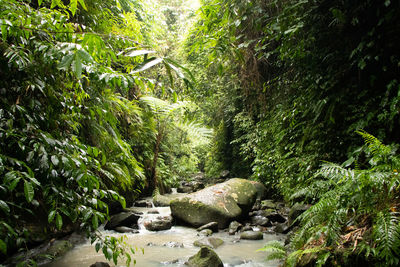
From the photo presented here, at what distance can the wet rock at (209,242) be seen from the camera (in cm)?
343

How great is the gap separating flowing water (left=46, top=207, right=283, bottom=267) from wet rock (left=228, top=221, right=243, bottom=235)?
0.10 meters

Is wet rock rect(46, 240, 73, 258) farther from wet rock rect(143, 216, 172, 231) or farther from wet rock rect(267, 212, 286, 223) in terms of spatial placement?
wet rock rect(267, 212, 286, 223)

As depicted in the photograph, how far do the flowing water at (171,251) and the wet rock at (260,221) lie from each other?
49cm

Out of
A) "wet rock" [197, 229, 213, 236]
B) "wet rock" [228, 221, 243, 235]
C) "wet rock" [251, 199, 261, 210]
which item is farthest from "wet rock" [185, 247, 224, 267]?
"wet rock" [251, 199, 261, 210]

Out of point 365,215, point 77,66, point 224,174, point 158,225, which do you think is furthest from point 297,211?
point 224,174

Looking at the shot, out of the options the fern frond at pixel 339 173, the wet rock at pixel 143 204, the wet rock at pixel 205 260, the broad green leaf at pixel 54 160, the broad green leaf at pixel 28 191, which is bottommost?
the wet rock at pixel 205 260

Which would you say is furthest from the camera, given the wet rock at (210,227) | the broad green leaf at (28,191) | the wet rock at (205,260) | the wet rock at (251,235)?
the wet rock at (210,227)

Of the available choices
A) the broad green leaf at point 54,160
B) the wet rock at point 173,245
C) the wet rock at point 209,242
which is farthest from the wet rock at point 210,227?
the broad green leaf at point 54,160

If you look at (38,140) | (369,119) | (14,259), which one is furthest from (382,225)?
(14,259)

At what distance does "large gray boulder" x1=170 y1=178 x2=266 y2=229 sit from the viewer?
4348mm

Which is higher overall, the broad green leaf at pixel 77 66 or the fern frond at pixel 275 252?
the broad green leaf at pixel 77 66

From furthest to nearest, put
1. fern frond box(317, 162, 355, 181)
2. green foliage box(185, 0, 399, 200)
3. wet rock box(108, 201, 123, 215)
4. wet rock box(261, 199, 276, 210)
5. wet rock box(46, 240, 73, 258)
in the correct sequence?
wet rock box(261, 199, 276, 210) → wet rock box(108, 201, 123, 215) → wet rock box(46, 240, 73, 258) → green foliage box(185, 0, 399, 200) → fern frond box(317, 162, 355, 181)

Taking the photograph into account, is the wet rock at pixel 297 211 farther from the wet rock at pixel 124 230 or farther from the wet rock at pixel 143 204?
the wet rock at pixel 143 204

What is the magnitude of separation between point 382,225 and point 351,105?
144cm
